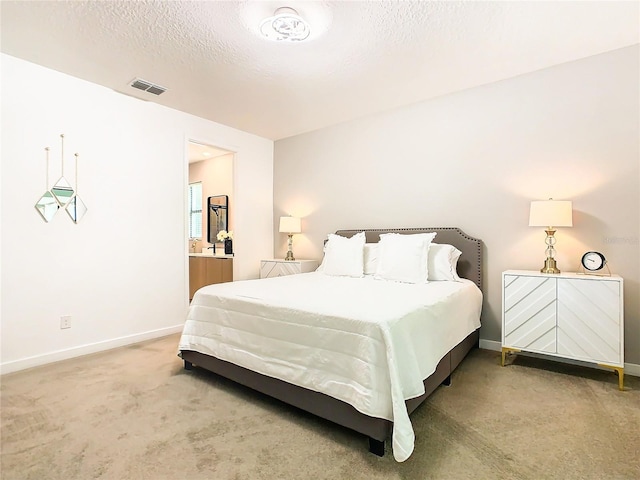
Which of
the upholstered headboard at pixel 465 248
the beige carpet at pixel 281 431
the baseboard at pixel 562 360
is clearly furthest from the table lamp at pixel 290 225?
the baseboard at pixel 562 360

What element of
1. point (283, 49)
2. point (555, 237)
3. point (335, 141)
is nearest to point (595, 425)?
point (555, 237)

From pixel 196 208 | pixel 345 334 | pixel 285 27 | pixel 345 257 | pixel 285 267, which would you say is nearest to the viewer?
pixel 345 334

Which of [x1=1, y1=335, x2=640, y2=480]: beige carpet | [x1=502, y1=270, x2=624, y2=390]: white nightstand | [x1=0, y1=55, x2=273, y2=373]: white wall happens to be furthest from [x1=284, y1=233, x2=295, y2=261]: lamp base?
[x1=502, y1=270, x2=624, y2=390]: white nightstand

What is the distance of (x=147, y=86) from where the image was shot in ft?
10.8

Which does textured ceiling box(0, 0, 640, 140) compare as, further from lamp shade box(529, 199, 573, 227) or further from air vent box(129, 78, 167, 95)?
lamp shade box(529, 199, 573, 227)

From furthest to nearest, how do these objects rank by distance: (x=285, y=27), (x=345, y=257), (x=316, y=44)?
(x=345, y=257), (x=316, y=44), (x=285, y=27)

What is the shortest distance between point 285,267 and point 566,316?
300 centimetres

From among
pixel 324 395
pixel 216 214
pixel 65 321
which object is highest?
pixel 216 214

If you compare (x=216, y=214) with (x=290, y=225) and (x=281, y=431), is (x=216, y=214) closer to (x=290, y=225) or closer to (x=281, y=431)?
(x=290, y=225)

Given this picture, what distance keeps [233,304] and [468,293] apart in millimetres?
1885

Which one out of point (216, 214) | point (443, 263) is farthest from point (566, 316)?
point (216, 214)

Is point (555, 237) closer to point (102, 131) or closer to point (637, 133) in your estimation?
point (637, 133)

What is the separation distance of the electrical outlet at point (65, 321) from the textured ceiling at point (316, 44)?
218 cm

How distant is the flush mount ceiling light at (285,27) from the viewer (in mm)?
2227
